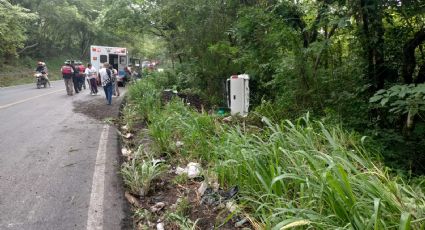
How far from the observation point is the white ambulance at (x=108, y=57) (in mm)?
22828

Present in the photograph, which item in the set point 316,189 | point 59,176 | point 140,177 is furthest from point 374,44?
point 59,176

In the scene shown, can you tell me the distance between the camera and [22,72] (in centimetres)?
3200

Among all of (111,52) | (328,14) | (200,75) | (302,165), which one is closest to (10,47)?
(111,52)

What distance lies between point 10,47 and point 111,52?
33.8ft

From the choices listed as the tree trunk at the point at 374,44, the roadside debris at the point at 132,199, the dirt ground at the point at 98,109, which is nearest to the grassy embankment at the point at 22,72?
the dirt ground at the point at 98,109

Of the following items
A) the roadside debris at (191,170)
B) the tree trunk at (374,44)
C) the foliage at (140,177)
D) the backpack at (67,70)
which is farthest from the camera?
the backpack at (67,70)

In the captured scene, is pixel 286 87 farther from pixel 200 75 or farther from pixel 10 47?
pixel 10 47

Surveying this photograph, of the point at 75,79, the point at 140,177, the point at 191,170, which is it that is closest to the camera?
the point at 140,177

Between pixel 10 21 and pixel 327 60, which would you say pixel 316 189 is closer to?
pixel 327 60

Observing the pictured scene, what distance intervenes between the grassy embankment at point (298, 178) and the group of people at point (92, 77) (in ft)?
21.1

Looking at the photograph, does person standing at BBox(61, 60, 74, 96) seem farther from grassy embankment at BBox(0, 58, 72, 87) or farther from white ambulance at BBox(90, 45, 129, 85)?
grassy embankment at BBox(0, 58, 72, 87)

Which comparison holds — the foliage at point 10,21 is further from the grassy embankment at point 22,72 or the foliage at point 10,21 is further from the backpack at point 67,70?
the backpack at point 67,70

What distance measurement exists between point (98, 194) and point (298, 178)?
272 centimetres

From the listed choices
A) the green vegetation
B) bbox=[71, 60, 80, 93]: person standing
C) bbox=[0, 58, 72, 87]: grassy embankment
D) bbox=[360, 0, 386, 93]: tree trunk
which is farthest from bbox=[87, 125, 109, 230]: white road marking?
bbox=[0, 58, 72, 87]: grassy embankment
